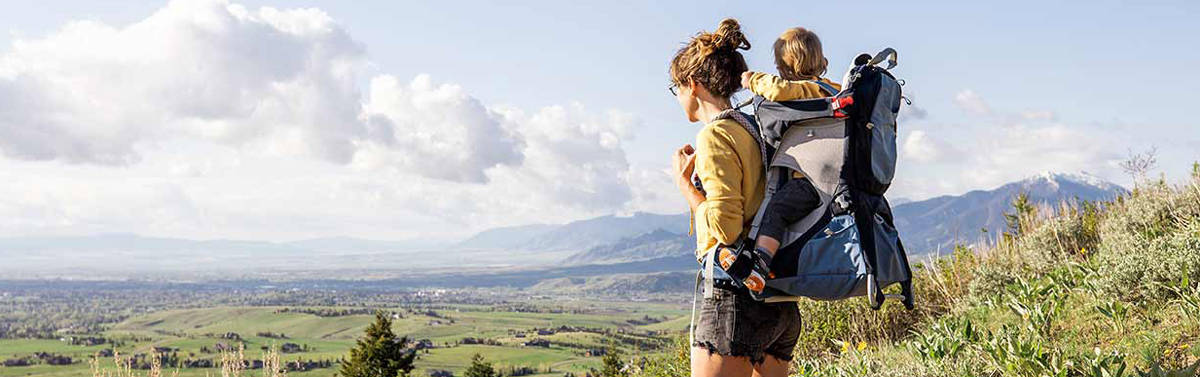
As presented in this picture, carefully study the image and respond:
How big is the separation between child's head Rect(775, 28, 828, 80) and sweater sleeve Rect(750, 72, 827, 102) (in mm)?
156

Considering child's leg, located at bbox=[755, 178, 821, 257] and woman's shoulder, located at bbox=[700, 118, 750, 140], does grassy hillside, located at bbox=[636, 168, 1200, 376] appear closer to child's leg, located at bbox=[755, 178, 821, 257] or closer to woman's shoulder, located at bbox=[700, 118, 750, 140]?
child's leg, located at bbox=[755, 178, 821, 257]

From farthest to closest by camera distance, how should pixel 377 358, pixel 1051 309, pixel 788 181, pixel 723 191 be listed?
pixel 377 358
pixel 1051 309
pixel 788 181
pixel 723 191

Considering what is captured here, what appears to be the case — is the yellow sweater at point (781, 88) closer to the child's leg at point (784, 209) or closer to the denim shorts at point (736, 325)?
the child's leg at point (784, 209)

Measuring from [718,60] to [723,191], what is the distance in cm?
46

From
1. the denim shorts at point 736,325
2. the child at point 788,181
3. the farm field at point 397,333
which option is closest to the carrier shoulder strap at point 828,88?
the child at point 788,181

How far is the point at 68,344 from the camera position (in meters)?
125

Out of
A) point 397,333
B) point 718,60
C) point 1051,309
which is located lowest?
point 397,333

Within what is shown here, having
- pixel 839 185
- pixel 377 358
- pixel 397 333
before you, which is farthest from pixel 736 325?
pixel 397 333

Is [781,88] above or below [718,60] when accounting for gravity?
below

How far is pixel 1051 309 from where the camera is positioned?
461 cm

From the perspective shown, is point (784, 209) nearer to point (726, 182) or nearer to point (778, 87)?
point (726, 182)

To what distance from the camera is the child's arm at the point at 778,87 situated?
2662mm

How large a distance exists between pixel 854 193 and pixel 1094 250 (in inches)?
243

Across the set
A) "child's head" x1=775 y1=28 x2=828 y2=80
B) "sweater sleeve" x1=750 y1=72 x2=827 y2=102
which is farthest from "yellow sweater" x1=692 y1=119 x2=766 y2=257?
"child's head" x1=775 y1=28 x2=828 y2=80
